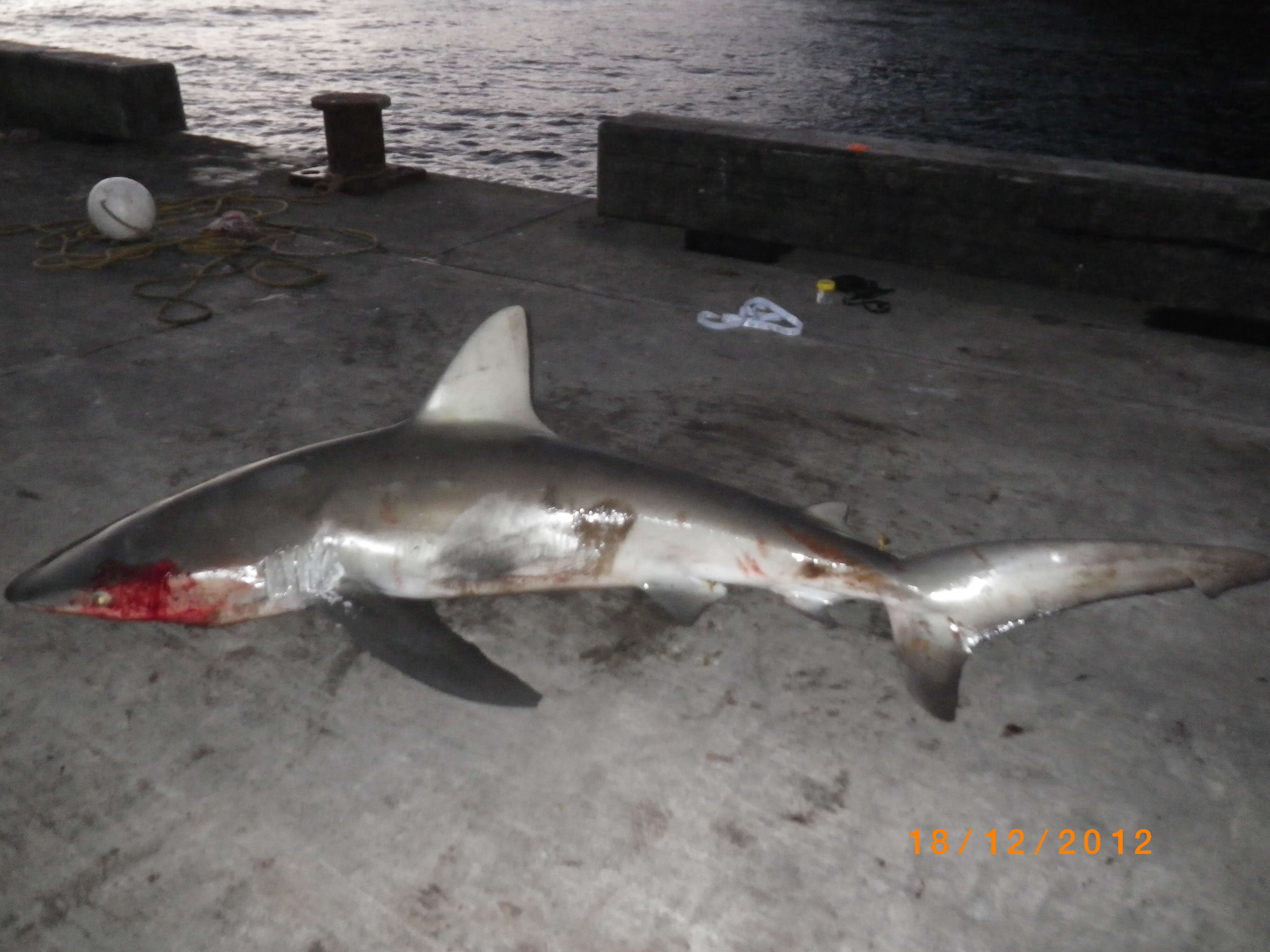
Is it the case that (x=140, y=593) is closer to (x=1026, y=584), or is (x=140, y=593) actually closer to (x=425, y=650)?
(x=425, y=650)

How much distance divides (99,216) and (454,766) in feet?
16.9

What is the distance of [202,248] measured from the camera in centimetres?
605

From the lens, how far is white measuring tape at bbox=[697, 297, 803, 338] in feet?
16.6

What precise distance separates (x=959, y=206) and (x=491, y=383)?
3.81 metres

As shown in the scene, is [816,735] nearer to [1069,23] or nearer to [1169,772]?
[1169,772]

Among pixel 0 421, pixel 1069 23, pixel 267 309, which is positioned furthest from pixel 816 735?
pixel 1069 23

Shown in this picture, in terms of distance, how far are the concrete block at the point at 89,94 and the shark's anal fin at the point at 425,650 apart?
827 cm

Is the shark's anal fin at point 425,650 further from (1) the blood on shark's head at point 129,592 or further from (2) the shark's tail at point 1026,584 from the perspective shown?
(2) the shark's tail at point 1026,584

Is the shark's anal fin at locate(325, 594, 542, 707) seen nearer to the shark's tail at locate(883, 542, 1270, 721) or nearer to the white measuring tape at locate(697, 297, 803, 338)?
the shark's tail at locate(883, 542, 1270, 721)

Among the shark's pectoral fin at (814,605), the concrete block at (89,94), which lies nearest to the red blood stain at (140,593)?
the shark's pectoral fin at (814,605)

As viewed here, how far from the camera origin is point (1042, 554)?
2.53 metres

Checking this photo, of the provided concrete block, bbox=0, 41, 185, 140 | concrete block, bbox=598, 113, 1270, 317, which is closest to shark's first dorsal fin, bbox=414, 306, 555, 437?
concrete block, bbox=598, 113, 1270, 317
